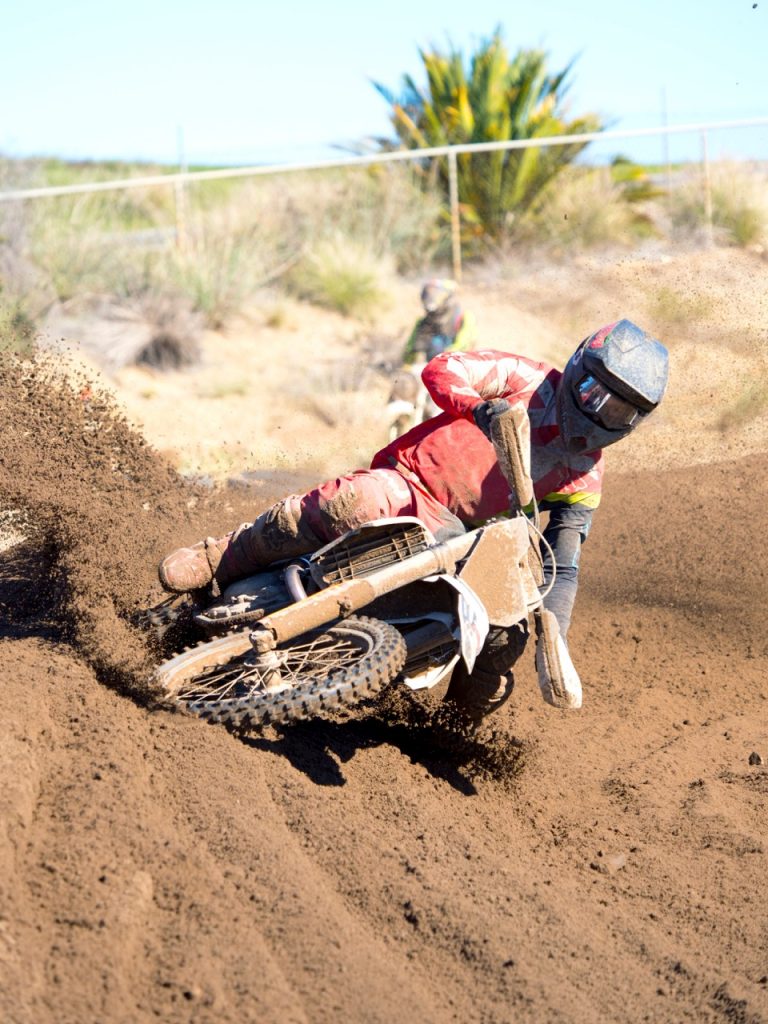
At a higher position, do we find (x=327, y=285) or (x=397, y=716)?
(x=327, y=285)

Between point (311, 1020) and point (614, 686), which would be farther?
point (614, 686)

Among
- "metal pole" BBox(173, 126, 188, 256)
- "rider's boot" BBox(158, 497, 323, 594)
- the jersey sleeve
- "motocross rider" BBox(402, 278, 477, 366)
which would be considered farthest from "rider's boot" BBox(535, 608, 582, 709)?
"metal pole" BBox(173, 126, 188, 256)

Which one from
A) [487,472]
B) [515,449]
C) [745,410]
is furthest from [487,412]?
[745,410]

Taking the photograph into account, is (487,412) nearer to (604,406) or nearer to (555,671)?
(604,406)

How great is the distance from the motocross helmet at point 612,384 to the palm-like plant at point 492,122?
1442 centimetres

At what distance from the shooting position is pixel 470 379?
16.6ft

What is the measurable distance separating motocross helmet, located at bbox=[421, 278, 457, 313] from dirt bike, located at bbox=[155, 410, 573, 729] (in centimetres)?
741

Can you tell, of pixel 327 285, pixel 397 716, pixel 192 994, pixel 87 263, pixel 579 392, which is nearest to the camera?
pixel 192 994

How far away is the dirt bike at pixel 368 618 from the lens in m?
4.32

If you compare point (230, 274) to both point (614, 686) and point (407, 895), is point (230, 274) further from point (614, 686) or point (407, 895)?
point (407, 895)

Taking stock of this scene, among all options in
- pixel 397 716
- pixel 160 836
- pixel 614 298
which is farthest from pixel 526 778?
pixel 614 298

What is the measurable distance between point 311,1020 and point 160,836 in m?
0.86

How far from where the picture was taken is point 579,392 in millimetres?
4926

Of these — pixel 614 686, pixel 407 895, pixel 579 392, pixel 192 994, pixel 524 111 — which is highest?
pixel 524 111
